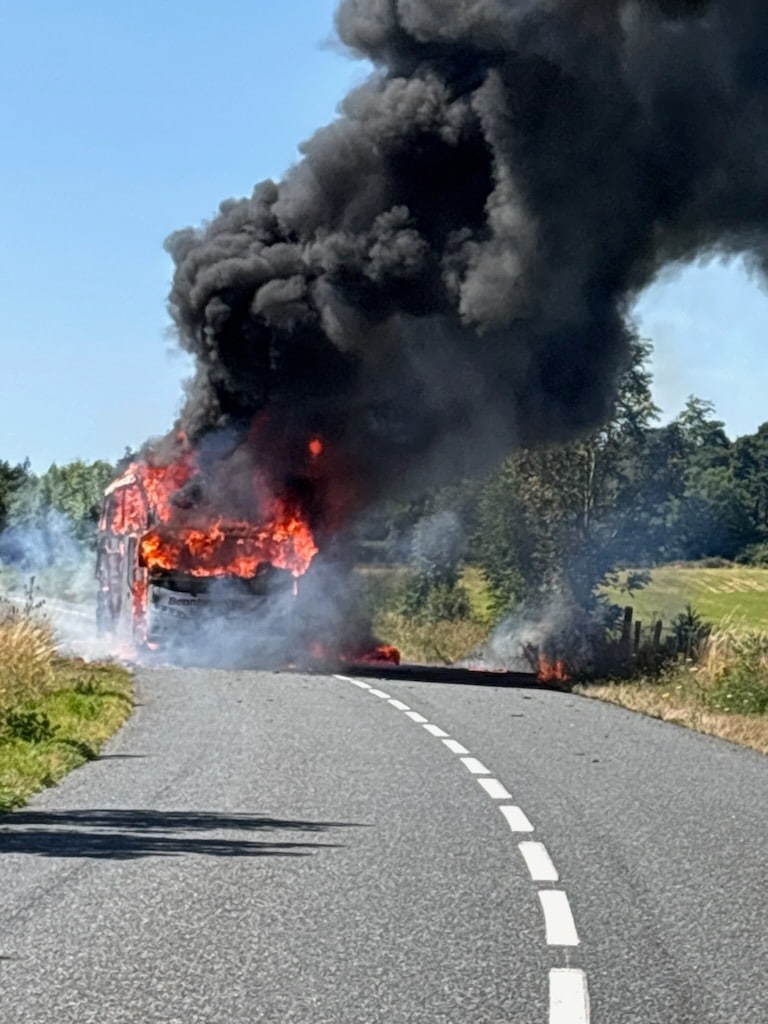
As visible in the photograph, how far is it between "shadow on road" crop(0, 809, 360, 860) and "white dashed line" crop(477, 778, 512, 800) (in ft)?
5.50

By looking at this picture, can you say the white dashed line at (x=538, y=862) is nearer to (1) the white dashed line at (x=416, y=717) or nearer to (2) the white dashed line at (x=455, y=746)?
(2) the white dashed line at (x=455, y=746)

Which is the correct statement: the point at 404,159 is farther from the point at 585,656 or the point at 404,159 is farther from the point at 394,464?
the point at 585,656

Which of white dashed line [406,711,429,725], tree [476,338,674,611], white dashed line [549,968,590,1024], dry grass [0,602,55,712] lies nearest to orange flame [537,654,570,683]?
tree [476,338,674,611]

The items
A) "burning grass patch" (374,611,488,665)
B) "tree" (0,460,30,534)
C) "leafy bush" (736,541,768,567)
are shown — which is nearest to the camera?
"burning grass patch" (374,611,488,665)

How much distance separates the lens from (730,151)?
2902 centimetres

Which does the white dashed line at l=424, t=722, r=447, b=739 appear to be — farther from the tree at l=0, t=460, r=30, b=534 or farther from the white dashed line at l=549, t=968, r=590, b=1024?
the tree at l=0, t=460, r=30, b=534

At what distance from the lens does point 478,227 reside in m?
30.5

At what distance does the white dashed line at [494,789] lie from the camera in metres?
12.0

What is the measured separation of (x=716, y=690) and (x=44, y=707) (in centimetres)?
847

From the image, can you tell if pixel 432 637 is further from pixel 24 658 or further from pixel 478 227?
pixel 24 658

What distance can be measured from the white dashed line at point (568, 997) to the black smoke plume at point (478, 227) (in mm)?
22817

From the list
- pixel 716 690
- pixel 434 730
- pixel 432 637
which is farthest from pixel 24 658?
pixel 432 637

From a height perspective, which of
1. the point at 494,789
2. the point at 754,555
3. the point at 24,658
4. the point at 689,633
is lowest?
the point at 494,789

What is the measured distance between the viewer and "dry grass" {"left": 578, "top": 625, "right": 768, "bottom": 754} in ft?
63.8
